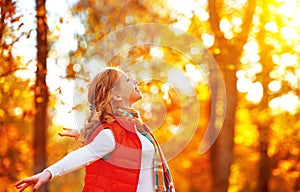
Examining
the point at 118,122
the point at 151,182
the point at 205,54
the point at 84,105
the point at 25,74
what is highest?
the point at 205,54

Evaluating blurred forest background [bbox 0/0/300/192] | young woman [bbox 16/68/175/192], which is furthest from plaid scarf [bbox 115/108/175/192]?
blurred forest background [bbox 0/0/300/192]

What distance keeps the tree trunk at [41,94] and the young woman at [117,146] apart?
220 inches

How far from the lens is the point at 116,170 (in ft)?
12.5

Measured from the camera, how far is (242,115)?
19016 millimetres

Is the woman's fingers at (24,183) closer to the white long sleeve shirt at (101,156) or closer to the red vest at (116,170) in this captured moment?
the white long sleeve shirt at (101,156)

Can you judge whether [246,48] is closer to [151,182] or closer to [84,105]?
[84,105]

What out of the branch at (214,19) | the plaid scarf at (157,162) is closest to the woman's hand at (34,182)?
the plaid scarf at (157,162)

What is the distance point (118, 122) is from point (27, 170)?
19.1 m

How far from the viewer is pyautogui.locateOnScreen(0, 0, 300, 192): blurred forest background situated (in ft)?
32.0

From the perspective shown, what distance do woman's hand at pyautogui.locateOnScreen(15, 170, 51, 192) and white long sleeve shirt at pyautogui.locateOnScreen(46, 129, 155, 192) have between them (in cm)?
6

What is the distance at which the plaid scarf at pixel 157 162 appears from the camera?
12.8 feet

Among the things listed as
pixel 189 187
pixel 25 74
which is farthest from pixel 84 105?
pixel 189 187

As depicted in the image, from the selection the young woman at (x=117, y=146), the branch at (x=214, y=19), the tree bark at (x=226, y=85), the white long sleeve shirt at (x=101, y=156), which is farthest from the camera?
the branch at (x=214, y=19)

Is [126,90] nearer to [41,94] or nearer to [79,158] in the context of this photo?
[79,158]
